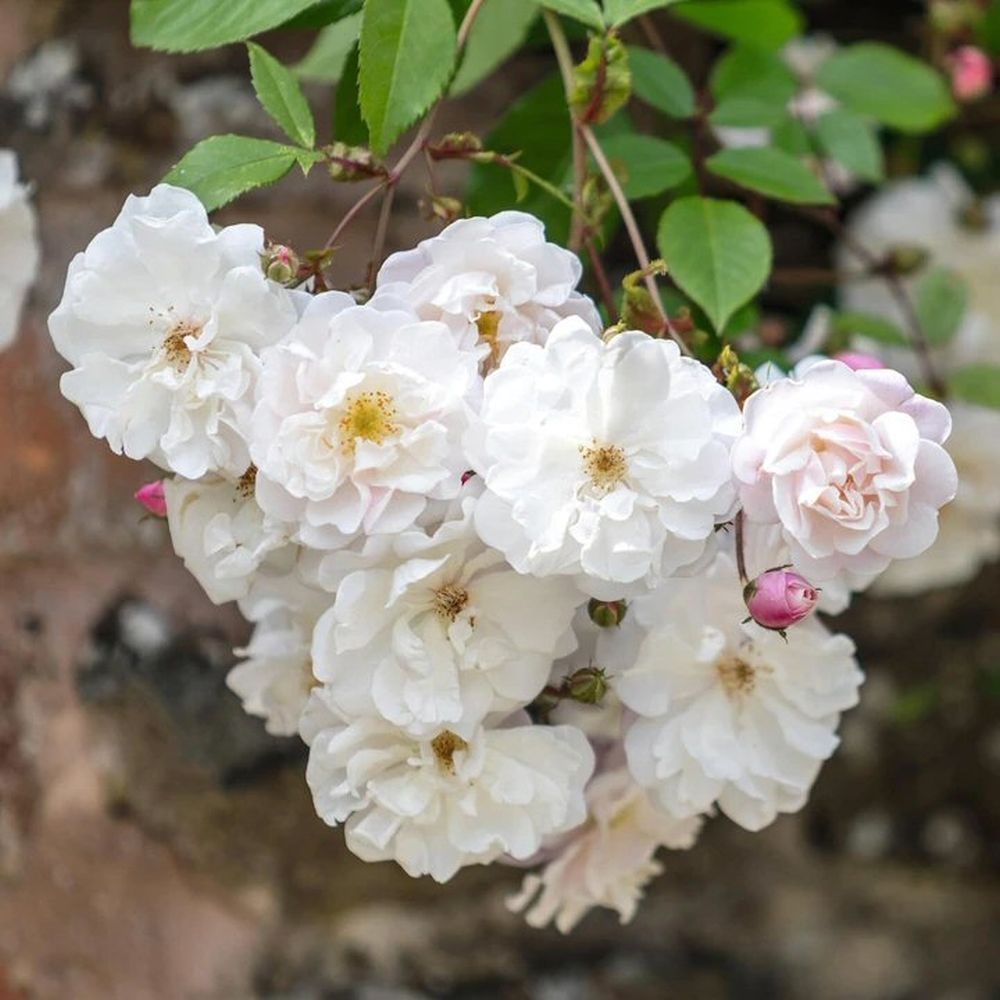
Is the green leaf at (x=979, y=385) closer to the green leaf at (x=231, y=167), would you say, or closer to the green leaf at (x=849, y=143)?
the green leaf at (x=849, y=143)

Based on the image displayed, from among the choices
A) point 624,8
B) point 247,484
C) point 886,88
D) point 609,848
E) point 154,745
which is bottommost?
point 154,745

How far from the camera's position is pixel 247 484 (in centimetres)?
53

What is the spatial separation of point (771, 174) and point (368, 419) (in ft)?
1.00

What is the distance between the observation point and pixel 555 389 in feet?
1.53

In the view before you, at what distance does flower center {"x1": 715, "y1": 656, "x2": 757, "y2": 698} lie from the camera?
1.90ft

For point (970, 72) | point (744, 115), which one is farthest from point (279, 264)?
point (970, 72)

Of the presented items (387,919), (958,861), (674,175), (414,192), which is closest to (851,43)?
(414,192)

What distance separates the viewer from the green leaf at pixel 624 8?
56 cm

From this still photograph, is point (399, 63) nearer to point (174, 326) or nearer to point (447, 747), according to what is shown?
point (174, 326)

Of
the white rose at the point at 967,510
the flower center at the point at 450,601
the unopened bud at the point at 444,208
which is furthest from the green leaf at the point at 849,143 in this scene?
the flower center at the point at 450,601

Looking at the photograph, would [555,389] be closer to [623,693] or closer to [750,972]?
[623,693]

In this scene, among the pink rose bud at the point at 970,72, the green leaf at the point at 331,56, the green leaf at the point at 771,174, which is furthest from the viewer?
the pink rose bud at the point at 970,72

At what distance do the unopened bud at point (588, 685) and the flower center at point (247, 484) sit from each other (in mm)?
146

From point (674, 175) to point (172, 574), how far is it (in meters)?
0.45
